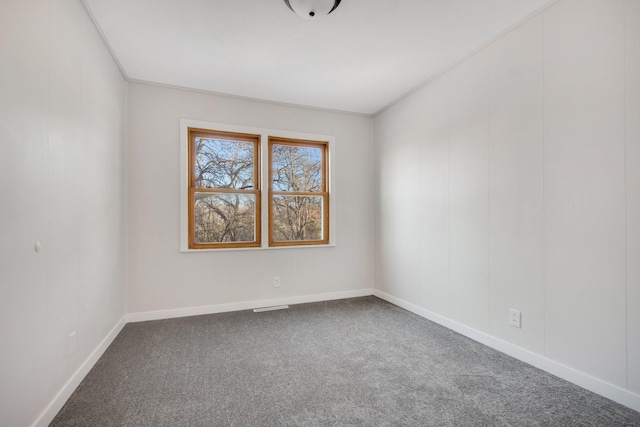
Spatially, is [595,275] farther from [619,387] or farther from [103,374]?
[103,374]

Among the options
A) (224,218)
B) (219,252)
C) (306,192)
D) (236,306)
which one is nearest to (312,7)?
(306,192)

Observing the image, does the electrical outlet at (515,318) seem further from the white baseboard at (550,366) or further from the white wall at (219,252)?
the white wall at (219,252)

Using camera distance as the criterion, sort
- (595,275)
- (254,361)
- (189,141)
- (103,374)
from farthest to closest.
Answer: (189,141), (254,361), (103,374), (595,275)

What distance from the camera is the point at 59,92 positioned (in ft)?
5.91

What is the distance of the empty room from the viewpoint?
5.61ft

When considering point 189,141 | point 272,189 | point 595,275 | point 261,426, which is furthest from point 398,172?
point 261,426

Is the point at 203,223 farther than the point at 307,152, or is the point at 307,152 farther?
the point at 307,152

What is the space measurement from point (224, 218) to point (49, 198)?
206cm

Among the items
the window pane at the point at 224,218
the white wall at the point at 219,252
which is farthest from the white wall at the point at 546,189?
the window pane at the point at 224,218

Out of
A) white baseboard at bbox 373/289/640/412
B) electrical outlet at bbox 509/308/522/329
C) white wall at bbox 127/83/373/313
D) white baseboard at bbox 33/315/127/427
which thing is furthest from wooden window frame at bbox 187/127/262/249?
electrical outlet at bbox 509/308/522/329

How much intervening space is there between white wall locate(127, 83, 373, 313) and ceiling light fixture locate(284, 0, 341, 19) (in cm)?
180

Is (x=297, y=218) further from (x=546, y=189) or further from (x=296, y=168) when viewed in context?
(x=546, y=189)

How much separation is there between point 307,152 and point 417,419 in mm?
3251

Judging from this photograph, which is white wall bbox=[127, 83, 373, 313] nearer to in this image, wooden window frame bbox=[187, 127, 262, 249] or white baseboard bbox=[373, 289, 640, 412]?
wooden window frame bbox=[187, 127, 262, 249]
